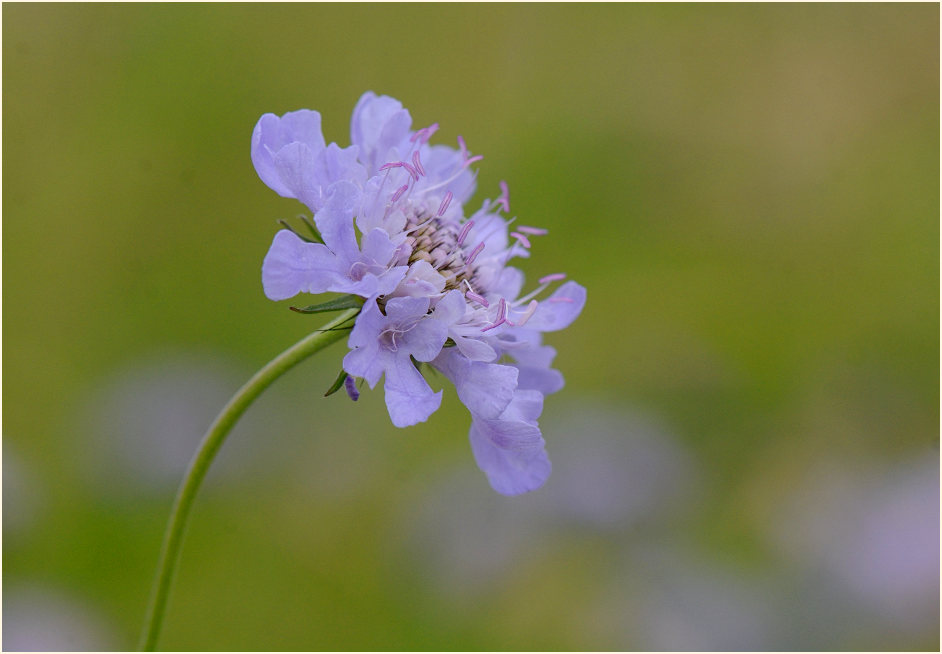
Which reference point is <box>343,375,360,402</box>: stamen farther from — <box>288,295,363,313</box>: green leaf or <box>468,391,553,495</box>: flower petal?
<box>468,391,553,495</box>: flower petal

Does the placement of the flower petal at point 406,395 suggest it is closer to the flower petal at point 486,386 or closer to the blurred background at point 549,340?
the flower petal at point 486,386

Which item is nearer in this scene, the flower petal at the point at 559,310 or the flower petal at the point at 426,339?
the flower petal at the point at 426,339

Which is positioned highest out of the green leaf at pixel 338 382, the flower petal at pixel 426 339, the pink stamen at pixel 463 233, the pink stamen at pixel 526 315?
the pink stamen at pixel 463 233

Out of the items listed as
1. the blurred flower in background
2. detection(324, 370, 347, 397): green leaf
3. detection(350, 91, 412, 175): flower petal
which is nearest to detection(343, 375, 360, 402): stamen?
detection(324, 370, 347, 397): green leaf

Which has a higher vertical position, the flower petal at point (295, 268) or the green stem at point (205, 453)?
the flower petal at point (295, 268)

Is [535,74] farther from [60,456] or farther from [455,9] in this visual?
[60,456]

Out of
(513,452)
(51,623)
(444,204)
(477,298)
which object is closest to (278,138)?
(444,204)

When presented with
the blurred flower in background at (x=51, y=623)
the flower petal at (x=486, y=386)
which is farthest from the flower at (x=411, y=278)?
the blurred flower in background at (x=51, y=623)
